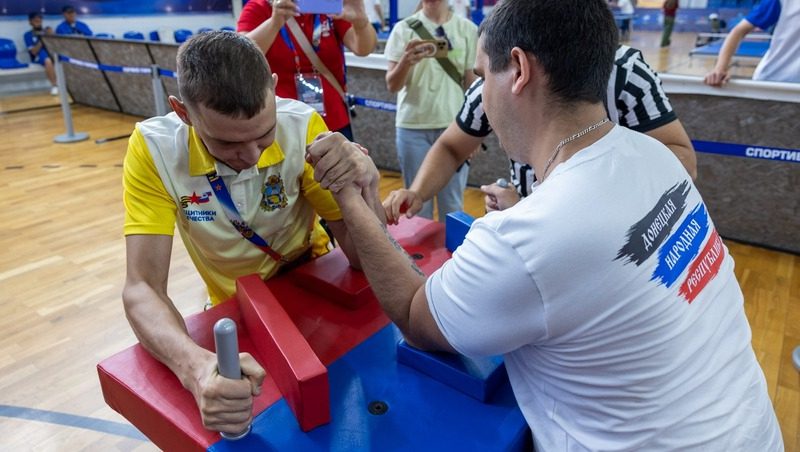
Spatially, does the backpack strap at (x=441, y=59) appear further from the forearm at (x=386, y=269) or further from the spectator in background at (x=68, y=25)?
the spectator in background at (x=68, y=25)

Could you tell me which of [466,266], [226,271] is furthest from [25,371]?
[466,266]

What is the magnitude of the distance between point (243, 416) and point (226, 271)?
2.60ft

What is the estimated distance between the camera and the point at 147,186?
136cm

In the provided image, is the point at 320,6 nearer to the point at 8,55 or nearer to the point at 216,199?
the point at 216,199

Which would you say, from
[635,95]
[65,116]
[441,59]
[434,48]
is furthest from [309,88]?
[65,116]

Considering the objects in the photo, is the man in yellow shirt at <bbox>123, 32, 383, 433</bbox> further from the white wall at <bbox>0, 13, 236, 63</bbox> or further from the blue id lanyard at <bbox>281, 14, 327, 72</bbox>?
the white wall at <bbox>0, 13, 236, 63</bbox>

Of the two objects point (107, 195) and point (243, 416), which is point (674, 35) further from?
point (243, 416)

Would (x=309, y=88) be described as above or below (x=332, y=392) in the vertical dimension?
above

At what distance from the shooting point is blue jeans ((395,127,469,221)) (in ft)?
9.96

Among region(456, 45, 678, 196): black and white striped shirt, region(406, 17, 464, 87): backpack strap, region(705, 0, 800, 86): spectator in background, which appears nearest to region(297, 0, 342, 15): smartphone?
region(406, 17, 464, 87): backpack strap

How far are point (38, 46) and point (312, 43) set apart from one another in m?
9.82

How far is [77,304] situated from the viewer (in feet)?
9.90

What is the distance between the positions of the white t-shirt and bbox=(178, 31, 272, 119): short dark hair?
60 cm

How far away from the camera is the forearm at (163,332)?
1036mm
